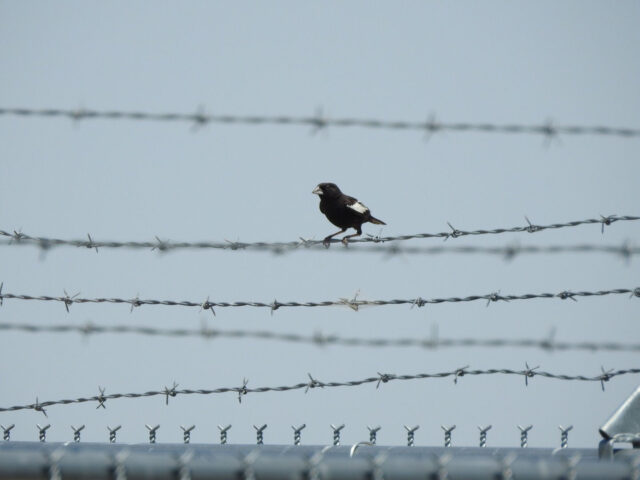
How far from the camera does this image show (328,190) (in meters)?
8.45

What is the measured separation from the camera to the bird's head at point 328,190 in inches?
333

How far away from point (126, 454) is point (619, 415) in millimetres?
1818

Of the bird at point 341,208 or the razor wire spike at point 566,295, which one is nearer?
the razor wire spike at point 566,295

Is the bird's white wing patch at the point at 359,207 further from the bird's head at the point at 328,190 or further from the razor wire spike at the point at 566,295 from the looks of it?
the razor wire spike at the point at 566,295

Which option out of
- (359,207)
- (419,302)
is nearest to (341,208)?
(359,207)

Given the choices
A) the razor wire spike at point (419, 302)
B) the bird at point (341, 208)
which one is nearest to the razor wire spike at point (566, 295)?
the razor wire spike at point (419, 302)

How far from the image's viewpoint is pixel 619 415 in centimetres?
343

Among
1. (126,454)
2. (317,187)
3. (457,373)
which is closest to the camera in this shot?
(126,454)

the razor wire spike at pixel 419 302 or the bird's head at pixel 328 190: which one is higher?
the bird's head at pixel 328 190

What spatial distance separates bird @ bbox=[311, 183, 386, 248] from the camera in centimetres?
838

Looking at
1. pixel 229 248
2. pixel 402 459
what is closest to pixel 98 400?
pixel 229 248

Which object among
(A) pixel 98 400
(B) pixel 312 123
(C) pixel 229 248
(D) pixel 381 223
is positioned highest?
(D) pixel 381 223

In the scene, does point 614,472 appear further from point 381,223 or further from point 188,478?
point 381,223

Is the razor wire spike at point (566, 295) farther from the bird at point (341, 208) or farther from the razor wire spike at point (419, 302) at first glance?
the bird at point (341, 208)
